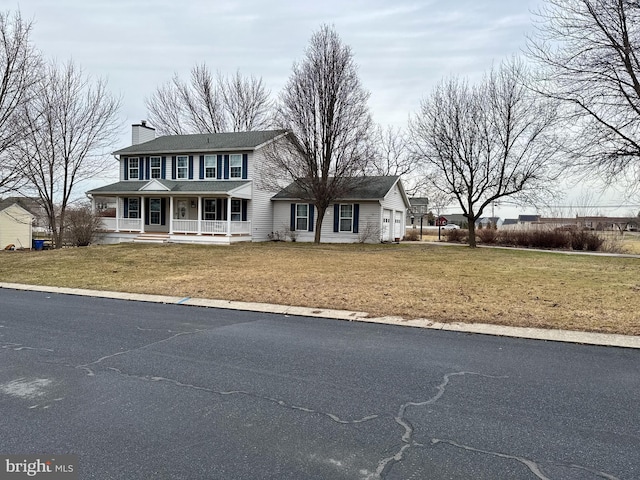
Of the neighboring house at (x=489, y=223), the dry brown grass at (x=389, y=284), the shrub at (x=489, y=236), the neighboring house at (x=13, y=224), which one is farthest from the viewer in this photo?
the neighboring house at (x=489, y=223)

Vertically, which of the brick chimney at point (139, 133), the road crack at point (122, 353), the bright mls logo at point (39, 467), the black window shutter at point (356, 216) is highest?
the brick chimney at point (139, 133)

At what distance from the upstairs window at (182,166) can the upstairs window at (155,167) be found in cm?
140

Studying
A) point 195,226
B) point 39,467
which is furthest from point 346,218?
point 39,467

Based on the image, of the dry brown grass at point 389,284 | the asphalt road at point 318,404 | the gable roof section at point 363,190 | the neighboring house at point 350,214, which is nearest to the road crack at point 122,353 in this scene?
the asphalt road at point 318,404

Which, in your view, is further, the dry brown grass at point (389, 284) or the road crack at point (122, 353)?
the dry brown grass at point (389, 284)

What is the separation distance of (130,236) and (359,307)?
883 inches

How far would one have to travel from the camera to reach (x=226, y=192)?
945 inches

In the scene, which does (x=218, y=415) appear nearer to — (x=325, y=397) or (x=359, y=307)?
(x=325, y=397)

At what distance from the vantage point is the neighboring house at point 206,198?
83.7ft

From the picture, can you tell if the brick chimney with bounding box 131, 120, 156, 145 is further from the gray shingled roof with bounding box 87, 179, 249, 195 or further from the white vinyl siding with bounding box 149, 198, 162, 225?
the white vinyl siding with bounding box 149, 198, 162, 225

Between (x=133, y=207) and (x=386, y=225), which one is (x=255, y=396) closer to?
(x=386, y=225)

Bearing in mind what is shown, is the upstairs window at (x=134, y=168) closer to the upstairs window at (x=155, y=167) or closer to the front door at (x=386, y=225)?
the upstairs window at (x=155, y=167)

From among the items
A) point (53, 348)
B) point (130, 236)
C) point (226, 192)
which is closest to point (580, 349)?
point (53, 348)

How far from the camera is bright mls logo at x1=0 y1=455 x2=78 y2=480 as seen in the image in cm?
270
